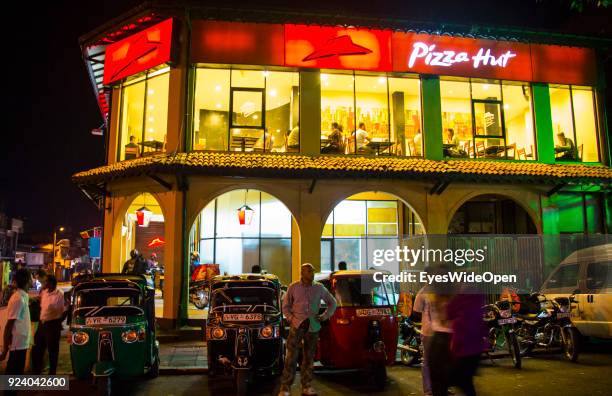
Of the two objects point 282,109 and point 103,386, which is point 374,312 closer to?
point 103,386

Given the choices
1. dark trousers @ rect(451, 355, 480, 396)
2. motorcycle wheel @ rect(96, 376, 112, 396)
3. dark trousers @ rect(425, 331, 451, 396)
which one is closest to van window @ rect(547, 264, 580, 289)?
dark trousers @ rect(425, 331, 451, 396)

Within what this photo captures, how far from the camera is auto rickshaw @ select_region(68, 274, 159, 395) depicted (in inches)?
309

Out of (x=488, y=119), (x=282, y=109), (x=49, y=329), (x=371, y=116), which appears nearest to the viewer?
(x=49, y=329)

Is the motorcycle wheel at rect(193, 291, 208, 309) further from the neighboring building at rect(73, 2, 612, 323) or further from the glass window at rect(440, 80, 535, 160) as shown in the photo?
the glass window at rect(440, 80, 535, 160)

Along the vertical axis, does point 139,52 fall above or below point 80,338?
above

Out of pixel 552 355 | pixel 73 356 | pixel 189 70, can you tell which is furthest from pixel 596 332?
pixel 189 70

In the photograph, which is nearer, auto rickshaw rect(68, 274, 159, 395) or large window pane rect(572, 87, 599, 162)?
auto rickshaw rect(68, 274, 159, 395)

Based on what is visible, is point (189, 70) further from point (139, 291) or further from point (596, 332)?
point (596, 332)

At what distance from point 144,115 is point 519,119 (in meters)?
13.0

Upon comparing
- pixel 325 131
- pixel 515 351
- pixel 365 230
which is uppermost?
pixel 325 131

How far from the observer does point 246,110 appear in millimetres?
16172

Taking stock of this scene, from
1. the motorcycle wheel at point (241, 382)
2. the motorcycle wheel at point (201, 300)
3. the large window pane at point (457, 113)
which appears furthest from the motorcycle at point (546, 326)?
the motorcycle wheel at point (201, 300)

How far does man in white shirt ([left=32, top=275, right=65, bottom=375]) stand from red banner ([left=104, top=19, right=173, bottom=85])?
8410 millimetres
